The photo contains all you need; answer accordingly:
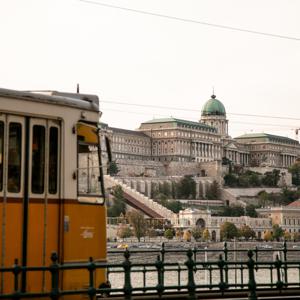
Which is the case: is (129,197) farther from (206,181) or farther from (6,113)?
(6,113)

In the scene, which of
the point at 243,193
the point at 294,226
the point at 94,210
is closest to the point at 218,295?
the point at 94,210

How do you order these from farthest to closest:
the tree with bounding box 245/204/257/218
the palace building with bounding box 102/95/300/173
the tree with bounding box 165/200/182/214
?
the palace building with bounding box 102/95/300/173, the tree with bounding box 245/204/257/218, the tree with bounding box 165/200/182/214

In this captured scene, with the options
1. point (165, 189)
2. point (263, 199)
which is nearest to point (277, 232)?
point (263, 199)

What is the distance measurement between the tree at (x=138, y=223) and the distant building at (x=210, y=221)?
25.5 ft

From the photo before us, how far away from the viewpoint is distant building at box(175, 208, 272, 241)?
133500 mm

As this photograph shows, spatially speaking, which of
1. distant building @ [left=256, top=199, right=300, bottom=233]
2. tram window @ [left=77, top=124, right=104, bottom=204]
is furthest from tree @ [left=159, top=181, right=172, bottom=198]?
tram window @ [left=77, top=124, right=104, bottom=204]

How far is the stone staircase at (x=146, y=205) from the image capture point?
451 feet

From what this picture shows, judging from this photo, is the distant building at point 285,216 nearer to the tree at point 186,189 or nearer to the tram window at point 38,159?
the tree at point 186,189

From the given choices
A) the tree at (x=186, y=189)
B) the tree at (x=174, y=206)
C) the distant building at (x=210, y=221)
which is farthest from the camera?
the tree at (x=186, y=189)

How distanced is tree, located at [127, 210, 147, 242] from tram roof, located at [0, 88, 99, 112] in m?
104

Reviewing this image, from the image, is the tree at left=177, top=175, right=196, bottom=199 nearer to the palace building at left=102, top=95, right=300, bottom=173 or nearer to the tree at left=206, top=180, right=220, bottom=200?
the tree at left=206, top=180, right=220, bottom=200

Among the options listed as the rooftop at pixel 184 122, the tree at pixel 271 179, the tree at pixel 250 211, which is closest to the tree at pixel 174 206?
the tree at pixel 250 211

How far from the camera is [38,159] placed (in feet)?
38.6

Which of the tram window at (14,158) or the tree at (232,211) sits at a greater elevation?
the tree at (232,211)
